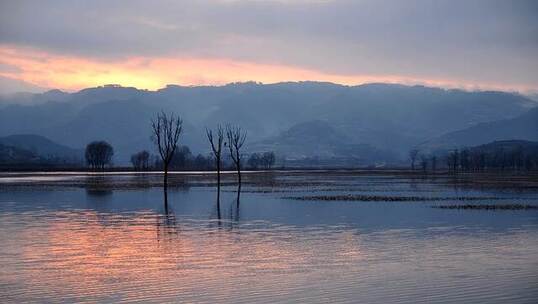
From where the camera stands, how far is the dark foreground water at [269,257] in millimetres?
17188

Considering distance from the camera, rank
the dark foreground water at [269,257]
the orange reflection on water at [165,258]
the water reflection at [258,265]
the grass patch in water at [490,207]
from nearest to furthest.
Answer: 1. the water reflection at [258,265]
2. the dark foreground water at [269,257]
3. the orange reflection on water at [165,258]
4. the grass patch in water at [490,207]

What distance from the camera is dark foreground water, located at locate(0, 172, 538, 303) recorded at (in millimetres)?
17188

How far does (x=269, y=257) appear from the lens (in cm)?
2294

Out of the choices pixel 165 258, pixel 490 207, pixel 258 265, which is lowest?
pixel 490 207

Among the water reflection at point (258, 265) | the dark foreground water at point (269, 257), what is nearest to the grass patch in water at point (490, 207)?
the dark foreground water at point (269, 257)

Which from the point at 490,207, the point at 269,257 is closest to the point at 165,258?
the point at 269,257

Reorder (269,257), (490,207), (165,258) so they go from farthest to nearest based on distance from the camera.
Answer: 1. (490,207)
2. (269,257)
3. (165,258)

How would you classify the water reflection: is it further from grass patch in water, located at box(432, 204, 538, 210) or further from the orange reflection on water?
grass patch in water, located at box(432, 204, 538, 210)

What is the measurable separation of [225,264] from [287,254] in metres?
3.12

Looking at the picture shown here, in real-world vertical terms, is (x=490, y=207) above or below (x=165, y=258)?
below

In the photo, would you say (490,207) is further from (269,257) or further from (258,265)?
(258,265)

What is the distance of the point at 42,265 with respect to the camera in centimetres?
2109

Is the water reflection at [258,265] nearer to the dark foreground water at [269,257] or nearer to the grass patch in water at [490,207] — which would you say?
the dark foreground water at [269,257]

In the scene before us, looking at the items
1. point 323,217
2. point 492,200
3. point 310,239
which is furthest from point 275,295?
point 492,200
